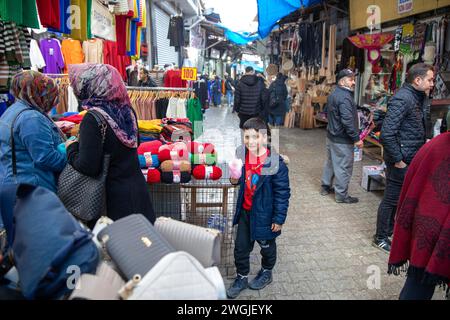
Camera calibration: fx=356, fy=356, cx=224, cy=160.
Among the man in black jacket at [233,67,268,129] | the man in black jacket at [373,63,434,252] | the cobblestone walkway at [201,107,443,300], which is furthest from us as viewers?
the man in black jacket at [233,67,268,129]

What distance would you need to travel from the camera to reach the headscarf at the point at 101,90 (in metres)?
2.10

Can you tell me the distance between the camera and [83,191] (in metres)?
2.17

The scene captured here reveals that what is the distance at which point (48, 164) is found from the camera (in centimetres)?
237

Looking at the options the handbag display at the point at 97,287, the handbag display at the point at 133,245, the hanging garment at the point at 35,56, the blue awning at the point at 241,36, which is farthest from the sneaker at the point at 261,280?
the blue awning at the point at 241,36

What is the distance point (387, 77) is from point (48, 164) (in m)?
7.28

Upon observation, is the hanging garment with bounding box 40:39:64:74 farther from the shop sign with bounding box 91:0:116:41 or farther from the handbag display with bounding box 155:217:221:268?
the handbag display with bounding box 155:217:221:268

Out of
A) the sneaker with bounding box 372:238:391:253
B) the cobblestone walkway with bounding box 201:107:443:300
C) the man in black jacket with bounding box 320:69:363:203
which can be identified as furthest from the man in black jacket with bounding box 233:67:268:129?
the sneaker with bounding box 372:238:391:253

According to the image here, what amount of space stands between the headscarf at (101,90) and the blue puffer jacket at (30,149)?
443mm

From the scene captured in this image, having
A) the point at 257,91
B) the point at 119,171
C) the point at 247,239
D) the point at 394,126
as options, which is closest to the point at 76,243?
the point at 119,171

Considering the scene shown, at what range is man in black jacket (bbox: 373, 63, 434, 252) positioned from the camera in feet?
10.9

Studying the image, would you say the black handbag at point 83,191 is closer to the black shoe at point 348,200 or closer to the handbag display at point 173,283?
the handbag display at point 173,283

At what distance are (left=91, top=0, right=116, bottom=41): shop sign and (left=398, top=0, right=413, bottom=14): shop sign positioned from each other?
16.1 ft

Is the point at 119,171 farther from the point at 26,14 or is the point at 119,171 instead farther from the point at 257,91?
the point at 257,91

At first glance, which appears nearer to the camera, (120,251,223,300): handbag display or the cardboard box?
(120,251,223,300): handbag display
